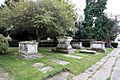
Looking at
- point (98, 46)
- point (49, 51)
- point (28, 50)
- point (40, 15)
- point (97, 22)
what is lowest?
point (49, 51)

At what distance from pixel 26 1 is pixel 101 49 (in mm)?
8451

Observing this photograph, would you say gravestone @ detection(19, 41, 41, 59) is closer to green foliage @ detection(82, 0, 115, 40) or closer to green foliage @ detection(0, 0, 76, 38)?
green foliage @ detection(0, 0, 76, 38)

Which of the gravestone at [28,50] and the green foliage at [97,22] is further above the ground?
the green foliage at [97,22]

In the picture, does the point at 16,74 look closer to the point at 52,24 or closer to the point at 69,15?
the point at 52,24

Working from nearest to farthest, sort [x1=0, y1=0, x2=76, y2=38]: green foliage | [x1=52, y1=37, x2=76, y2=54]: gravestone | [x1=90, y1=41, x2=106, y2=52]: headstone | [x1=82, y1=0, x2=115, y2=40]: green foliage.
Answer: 1. [x1=0, y1=0, x2=76, y2=38]: green foliage
2. [x1=52, y1=37, x2=76, y2=54]: gravestone
3. [x1=90, y1=41, x2=106, y2=52]: headstone
4. [x1=82, y1=0, x2=115, y2=40]: green foliage

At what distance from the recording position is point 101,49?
15453 millimetres

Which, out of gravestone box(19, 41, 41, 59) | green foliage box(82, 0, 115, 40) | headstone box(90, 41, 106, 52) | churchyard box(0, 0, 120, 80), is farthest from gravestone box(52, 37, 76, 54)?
green foliage box(82, 0, 115, 40)

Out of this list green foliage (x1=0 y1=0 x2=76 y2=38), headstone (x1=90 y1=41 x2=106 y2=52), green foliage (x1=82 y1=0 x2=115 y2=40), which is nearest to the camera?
green foliage (x1=0 y1=0 x2=76 y2=38)

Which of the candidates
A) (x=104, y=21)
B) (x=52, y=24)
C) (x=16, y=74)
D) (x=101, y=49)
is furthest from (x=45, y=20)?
(x=104, y=21)

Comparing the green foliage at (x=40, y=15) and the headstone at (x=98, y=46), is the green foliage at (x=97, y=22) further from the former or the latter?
the green foliage at (x=40, y=15)

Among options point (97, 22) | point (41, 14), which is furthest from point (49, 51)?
point (97, 22)

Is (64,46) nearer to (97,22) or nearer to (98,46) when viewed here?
(98,46)

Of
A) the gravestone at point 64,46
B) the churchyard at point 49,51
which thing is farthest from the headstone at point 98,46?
the gravestone at point 64,46

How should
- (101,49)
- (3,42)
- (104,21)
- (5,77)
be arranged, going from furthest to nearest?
(104,21)
(101,49)
(3,42)
(5,77)
